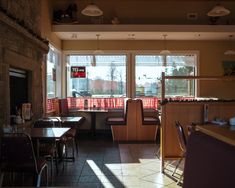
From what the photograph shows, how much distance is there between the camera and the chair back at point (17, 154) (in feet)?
11.1

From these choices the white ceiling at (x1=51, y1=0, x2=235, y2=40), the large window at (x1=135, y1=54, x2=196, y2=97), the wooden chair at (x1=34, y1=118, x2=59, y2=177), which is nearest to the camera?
the wooden chair at (x1=34, y1=118, x2=59, y2=177)

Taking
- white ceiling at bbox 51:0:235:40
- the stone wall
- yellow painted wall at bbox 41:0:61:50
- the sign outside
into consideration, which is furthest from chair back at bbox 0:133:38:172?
the sign outside

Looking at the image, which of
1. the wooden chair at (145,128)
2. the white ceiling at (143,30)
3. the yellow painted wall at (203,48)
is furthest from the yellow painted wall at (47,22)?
the wooden chair at (145,128)

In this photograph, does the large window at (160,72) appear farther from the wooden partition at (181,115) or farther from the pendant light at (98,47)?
the wooden partition at (181,115)

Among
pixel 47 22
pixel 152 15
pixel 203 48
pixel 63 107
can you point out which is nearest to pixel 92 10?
pixel 47 22

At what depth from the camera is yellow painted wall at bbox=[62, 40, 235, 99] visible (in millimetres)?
9289

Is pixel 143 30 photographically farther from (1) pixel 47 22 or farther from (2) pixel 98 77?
(1) pixel 47 22

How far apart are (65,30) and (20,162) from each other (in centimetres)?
514

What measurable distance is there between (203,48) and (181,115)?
474 centimetres

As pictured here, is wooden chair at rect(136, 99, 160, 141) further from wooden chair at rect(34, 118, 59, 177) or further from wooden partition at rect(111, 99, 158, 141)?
wooden chair at rect(34, 118, 59, 177)

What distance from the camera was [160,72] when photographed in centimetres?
941

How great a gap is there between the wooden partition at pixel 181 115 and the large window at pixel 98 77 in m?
4.34

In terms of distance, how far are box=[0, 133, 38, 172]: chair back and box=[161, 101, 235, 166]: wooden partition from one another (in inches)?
Result: 91.4

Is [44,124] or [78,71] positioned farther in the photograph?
[78,71]
